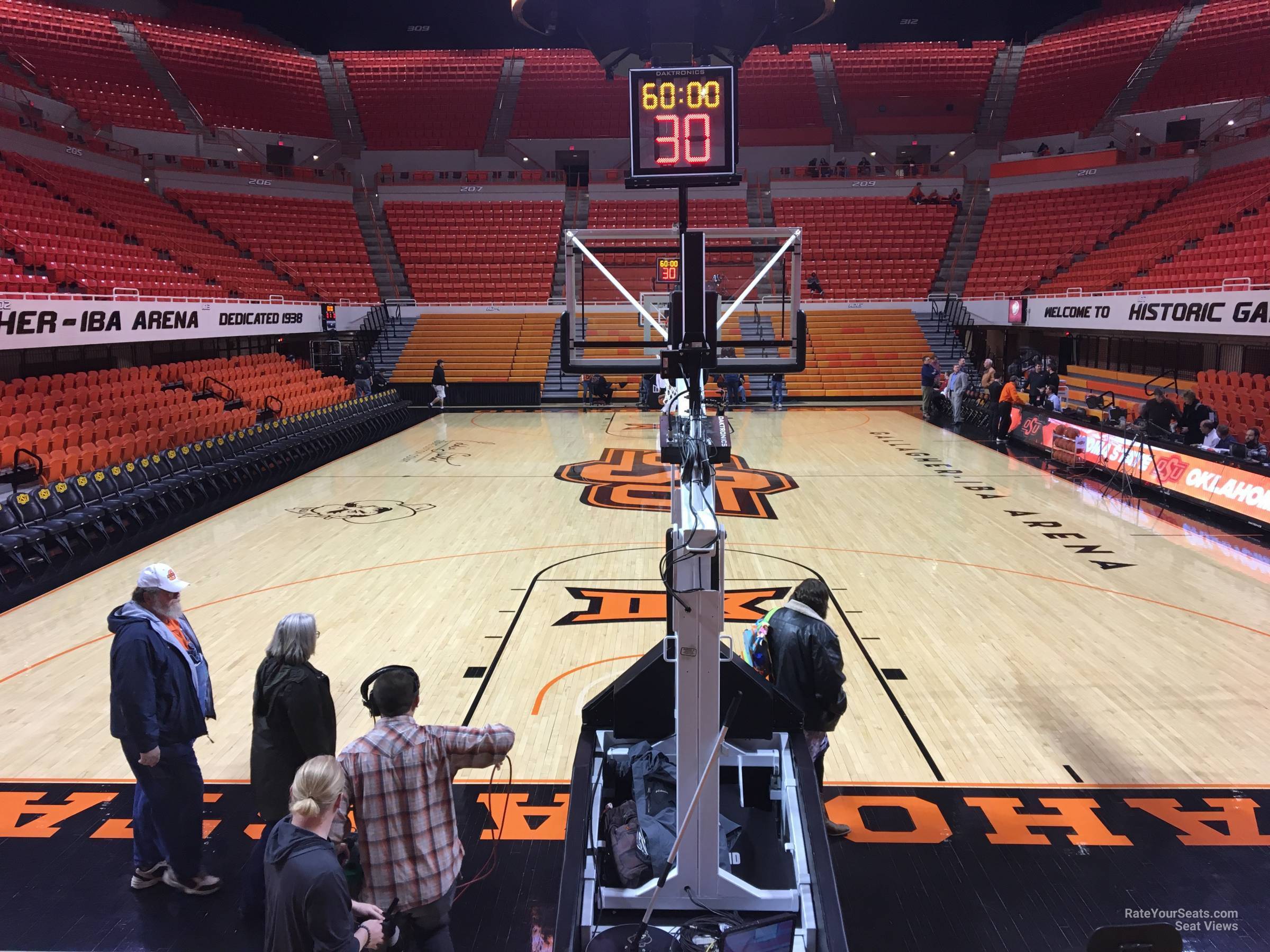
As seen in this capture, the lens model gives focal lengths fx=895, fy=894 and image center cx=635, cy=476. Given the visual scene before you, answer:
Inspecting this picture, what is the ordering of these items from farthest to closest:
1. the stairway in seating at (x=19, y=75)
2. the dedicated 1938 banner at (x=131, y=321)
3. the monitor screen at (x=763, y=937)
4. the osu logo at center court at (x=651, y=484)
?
the stairway in seating at (x=19, y=75), the dedicated 1938 banner at (x=131, y=321), the osu logo at center court at (x=651, y=484), the monitor screen at (x=763, y=937)

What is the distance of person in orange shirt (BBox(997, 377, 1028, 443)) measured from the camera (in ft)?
55.9

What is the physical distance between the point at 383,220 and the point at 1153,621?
92.4 ft

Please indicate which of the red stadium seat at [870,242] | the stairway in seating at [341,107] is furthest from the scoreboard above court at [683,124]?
the stairway in seating at [341,107]

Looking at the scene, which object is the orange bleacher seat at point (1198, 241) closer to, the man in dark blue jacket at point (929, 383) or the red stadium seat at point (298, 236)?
the man in dark blue jacket at point (929, 383)

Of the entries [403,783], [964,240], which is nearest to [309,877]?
[403,783]

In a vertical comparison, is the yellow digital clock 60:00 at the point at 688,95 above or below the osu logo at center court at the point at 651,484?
above

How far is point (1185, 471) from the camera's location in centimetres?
1192

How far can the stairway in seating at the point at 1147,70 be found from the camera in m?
29.7

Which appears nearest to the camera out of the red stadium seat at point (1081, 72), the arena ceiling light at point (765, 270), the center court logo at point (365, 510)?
the arena ceiling light at point (765, 270)

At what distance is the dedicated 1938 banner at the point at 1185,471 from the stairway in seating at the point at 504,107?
24.4 meters

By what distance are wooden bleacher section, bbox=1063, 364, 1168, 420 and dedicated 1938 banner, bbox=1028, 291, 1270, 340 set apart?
1362 mm

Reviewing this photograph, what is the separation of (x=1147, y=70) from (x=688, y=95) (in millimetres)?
32491

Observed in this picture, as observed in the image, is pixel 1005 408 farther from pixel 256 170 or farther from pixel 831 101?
pixel 256 170

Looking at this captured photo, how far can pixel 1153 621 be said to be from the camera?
7828mm
